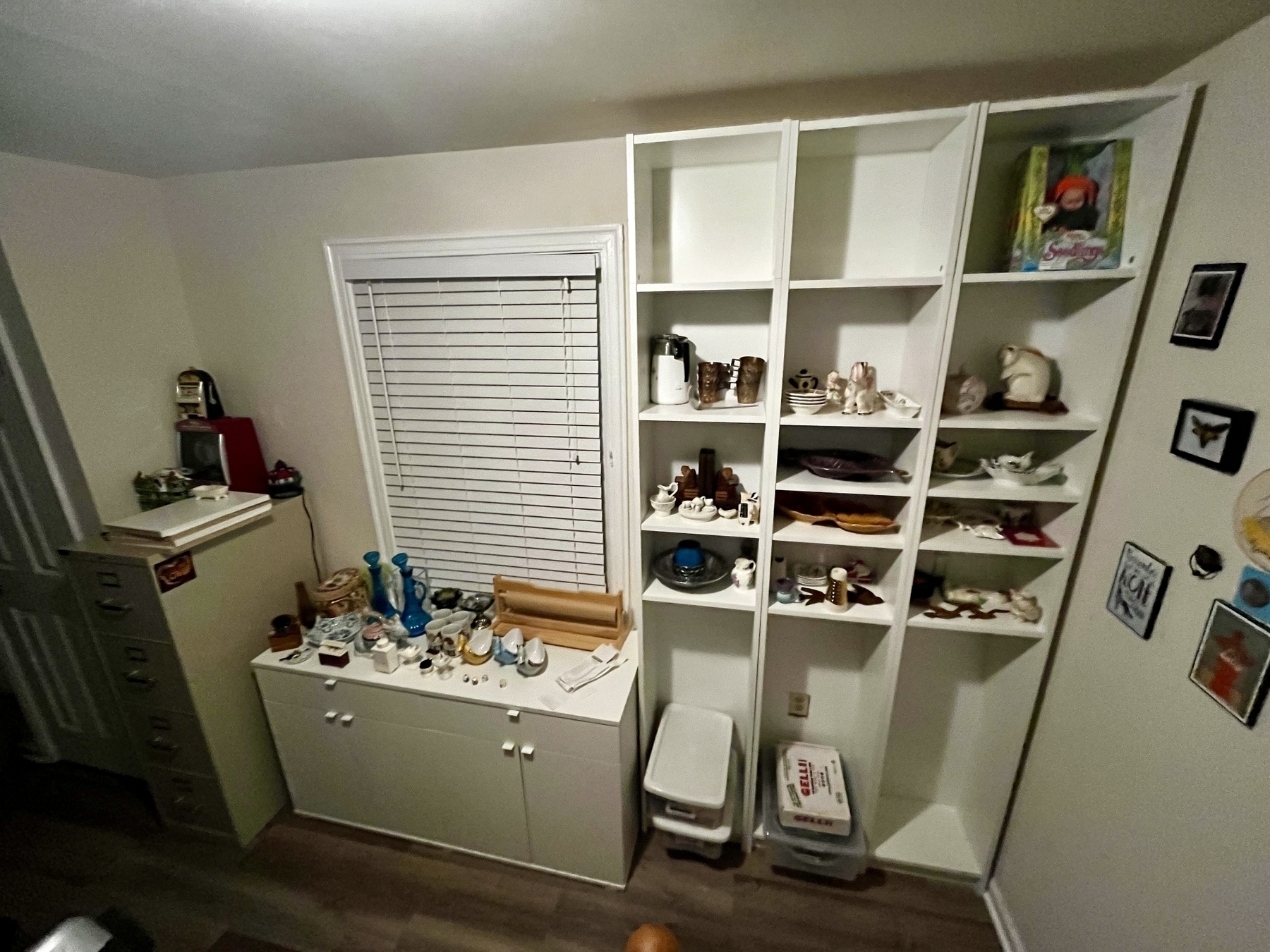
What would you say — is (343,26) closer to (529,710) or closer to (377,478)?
(377,478)

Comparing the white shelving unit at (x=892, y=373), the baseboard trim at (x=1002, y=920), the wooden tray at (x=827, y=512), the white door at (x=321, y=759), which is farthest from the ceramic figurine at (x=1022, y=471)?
the white door at (x=321, y=759)

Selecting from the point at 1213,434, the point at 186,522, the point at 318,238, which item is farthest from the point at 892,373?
the point at 186,522

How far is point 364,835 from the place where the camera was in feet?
5.98

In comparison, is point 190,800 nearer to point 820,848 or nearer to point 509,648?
point 509,648

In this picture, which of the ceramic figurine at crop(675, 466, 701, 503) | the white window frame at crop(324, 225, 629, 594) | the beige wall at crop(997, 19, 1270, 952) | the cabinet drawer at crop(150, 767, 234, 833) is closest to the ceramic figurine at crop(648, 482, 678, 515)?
the ceramic figurine at crop(675, 466, 701, 503)

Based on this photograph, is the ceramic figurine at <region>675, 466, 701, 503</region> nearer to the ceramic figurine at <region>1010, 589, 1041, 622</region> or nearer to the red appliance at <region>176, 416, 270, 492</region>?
the ceramic figurine at <region>1010, 589, 1041, 622</region>

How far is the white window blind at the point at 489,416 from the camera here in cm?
159

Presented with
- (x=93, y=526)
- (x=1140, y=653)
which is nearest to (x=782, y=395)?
(x=1140, y=653)

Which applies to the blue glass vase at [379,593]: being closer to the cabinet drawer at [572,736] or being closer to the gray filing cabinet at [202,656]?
the gray filing cabinet at [202,656]

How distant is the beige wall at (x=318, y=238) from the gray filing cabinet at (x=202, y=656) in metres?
0.24

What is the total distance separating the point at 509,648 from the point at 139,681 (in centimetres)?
121

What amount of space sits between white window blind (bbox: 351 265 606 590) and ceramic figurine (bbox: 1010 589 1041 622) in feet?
4.04

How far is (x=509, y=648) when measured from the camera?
165 centimetres

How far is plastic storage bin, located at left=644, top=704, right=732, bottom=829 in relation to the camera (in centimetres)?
156
